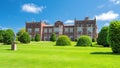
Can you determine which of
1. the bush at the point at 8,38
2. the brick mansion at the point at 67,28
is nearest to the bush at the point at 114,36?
the bush at the point at 8,38

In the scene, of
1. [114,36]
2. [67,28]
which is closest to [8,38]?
[114,36]

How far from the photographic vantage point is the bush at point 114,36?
840 inches

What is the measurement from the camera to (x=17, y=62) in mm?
14414

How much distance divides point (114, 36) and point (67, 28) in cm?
5890

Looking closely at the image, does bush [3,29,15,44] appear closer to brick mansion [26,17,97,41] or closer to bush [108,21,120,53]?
bush [108,21,120,53]

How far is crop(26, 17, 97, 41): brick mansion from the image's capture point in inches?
3034

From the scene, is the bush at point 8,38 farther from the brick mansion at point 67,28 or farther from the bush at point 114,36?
the brick mansion at point 67,28

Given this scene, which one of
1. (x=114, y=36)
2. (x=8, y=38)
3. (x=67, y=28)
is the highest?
(x=67, y=28)

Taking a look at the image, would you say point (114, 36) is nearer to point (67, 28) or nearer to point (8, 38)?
point (8, 38)

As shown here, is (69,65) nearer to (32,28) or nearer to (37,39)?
(37,39)

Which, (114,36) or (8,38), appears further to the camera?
(8,38)

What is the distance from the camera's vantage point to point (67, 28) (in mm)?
80500

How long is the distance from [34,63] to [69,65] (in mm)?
2240

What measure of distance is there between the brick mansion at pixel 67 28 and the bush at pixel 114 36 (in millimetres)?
54568
